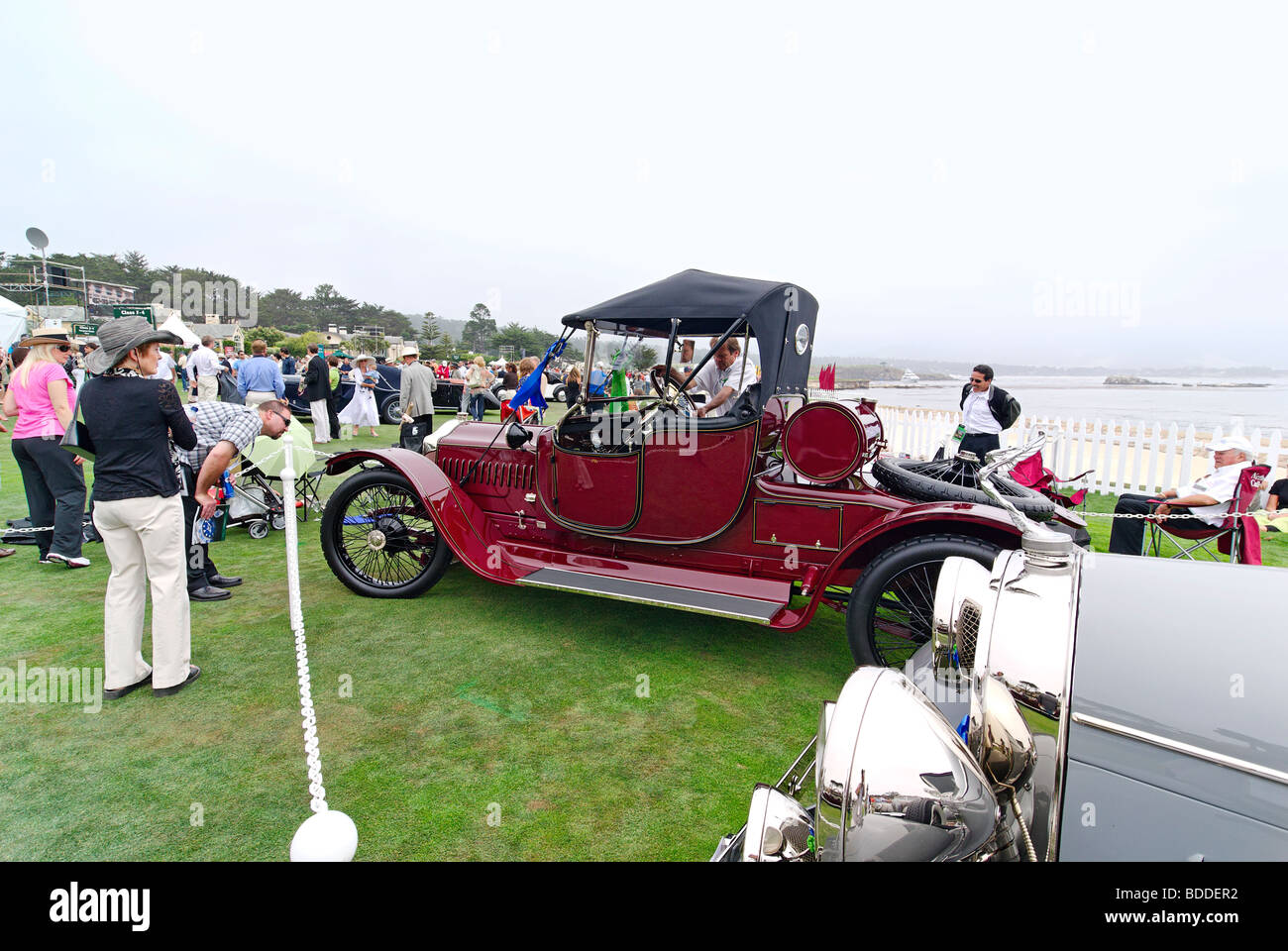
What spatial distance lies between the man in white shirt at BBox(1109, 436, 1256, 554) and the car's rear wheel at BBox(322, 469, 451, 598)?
15.1 ft

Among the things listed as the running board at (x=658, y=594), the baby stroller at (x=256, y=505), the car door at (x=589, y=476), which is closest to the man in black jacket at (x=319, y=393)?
the baby stroller at (x=256, y=505)

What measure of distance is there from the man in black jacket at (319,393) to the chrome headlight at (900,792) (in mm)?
10851

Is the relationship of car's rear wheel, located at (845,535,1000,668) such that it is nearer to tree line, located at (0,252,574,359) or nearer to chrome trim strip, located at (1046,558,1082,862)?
chrome trim strip, located at (1046,558,1082,862)

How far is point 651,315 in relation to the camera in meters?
3.72

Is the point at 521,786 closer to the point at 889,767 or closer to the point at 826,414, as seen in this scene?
the point at 889,767

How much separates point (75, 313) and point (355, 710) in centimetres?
7613

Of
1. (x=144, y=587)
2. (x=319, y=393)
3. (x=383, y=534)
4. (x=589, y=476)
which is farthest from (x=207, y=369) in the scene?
(x=589, y=476)

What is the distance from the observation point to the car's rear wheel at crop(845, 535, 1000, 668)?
316cm

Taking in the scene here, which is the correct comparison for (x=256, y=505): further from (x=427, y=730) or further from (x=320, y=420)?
(x=320, y=420)

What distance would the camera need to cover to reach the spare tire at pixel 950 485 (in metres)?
3.37

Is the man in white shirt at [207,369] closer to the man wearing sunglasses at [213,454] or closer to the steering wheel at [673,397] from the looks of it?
the man wearing sunglasses at [213,454]

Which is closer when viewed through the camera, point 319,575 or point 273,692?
point 273,692

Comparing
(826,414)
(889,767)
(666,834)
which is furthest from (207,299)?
(889,767)

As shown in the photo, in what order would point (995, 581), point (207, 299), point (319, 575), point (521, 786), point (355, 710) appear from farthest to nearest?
point (207, 299) < point (319, 575) < point (355, 710) < point (521, 786) < point (995, 581)
